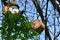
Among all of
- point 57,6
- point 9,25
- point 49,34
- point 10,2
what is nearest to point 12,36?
point 9,25

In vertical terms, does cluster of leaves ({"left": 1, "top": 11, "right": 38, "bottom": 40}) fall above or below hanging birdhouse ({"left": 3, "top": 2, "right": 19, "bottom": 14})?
below


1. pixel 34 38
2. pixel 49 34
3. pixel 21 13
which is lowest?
pixel 49 34

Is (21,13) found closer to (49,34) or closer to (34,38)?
(34,38)

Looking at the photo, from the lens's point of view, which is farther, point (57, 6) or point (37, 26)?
point (57, 6)

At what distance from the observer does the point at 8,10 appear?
1.22m

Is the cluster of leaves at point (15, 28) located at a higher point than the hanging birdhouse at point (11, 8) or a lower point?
lower

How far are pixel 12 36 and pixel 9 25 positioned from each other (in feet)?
0.20

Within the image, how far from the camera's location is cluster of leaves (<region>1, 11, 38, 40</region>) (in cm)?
118

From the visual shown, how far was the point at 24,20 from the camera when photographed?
1220 millimetres

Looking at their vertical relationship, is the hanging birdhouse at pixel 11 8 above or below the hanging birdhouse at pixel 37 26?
above

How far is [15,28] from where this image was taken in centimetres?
119

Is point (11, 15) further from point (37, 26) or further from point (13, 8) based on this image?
point (37, 26)

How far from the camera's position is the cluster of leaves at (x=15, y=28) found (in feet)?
3.88

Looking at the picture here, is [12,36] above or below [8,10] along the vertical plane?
below
